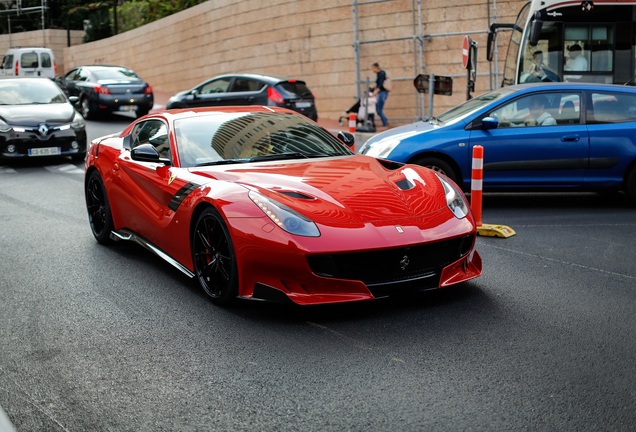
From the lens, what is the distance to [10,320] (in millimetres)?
5750

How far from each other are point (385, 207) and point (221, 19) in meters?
27.8

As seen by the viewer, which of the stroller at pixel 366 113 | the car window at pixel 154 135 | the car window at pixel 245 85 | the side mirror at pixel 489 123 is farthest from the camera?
the stroller at pixel 366 113

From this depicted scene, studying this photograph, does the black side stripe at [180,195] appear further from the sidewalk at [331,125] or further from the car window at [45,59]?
the car window at [45,59]

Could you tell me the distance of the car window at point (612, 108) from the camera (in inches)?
411

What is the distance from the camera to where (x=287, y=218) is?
5.54m

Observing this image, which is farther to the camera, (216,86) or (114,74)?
(114,74)

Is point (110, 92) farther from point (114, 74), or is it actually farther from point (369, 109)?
point (369, 109)

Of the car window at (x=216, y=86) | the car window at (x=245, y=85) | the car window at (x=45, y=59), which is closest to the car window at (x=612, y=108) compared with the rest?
the car window at (x=245, y=85)

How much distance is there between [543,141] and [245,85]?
12.2m

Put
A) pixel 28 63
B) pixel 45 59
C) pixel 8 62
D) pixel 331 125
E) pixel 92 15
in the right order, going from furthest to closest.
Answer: pixel 92 15 < pixel 45 59 < pixel 28 63 < pixel 8 62 < pixel 331 125

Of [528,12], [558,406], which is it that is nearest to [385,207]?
[558,406]

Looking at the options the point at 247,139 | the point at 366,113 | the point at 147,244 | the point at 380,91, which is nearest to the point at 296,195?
the point at 247,139

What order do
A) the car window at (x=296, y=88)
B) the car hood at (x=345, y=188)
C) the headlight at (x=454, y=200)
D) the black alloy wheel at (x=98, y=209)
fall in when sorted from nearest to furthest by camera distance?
the car hood at (x=345, y=188), the headlight at (x=454, y=200), the black alloy wheel at (x=98, y=209), the car window at (x=296, y=88)

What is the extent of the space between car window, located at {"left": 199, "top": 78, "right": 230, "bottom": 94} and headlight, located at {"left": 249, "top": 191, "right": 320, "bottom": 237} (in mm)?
16579
